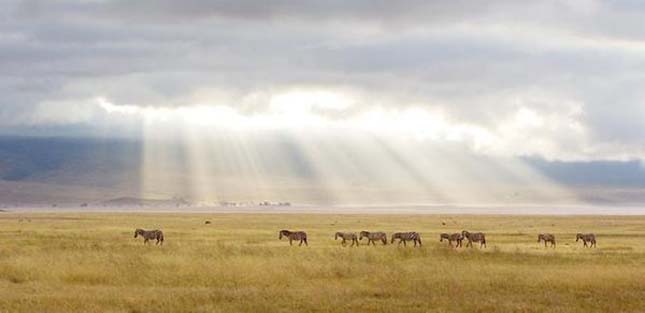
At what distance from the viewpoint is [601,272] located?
27703mm

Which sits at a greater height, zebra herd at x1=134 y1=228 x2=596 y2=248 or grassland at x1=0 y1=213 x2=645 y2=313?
zebra herd at x1=134 y1=228 x2=596 y2=248

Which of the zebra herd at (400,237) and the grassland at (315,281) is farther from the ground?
the zebra herd at (400,237)

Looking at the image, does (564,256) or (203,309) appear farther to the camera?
(564,256)

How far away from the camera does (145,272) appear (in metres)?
26.9

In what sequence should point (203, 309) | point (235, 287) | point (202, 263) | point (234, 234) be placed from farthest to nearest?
point (234, 234) < point (202, 263) < point (235, 287) < point (203, 309)

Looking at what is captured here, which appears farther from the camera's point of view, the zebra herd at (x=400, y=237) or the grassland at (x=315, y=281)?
the zebra herd at (x=400, y=237)

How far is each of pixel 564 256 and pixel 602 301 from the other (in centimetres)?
1463

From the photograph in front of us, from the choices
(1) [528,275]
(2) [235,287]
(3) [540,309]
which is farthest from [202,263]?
(3) [540,309]

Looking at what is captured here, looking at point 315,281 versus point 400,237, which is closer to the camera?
point 315,281

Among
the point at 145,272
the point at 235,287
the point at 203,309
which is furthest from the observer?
the point at 145,272

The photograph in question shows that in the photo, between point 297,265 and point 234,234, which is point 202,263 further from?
point 234,234

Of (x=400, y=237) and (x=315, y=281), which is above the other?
(x=400, y=237)

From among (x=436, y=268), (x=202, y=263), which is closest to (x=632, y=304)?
(x=436, y=268)

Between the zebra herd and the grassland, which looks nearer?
the grassland
